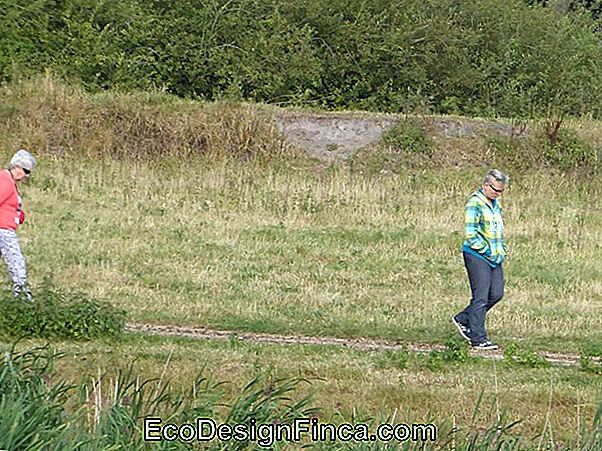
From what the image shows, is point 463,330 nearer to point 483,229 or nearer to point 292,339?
point 483,229

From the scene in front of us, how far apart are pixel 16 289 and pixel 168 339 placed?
175 centimetres

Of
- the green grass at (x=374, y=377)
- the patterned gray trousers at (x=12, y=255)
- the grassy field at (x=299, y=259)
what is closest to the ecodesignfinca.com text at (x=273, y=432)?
the grassy field at (x=299, y=259)

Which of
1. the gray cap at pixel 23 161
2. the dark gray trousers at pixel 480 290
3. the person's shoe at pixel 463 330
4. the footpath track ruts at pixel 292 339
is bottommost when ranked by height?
the footpath track ruts at pixel 292 339

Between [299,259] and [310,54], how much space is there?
1341cm

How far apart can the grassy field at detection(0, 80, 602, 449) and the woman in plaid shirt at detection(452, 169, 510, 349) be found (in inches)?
15.1

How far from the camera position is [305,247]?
17672mm

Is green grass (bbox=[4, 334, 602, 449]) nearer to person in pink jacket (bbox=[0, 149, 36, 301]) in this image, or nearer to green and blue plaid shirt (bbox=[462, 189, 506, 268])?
green and blue plaid shirt (bbox=[462, 189, 506, 268])

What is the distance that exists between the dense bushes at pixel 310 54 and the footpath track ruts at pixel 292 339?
1530 cm

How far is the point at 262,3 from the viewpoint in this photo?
3011 centimetres

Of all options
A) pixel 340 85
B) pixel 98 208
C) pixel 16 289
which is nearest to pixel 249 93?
pixel 340 85

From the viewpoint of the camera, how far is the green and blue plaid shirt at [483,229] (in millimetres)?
11797

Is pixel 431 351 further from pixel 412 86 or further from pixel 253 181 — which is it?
pixel 412 86

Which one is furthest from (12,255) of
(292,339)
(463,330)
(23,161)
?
(463,330)

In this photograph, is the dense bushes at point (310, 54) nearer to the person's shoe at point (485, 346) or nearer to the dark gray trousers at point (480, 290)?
the dark gray trousers at point (480, 290)
